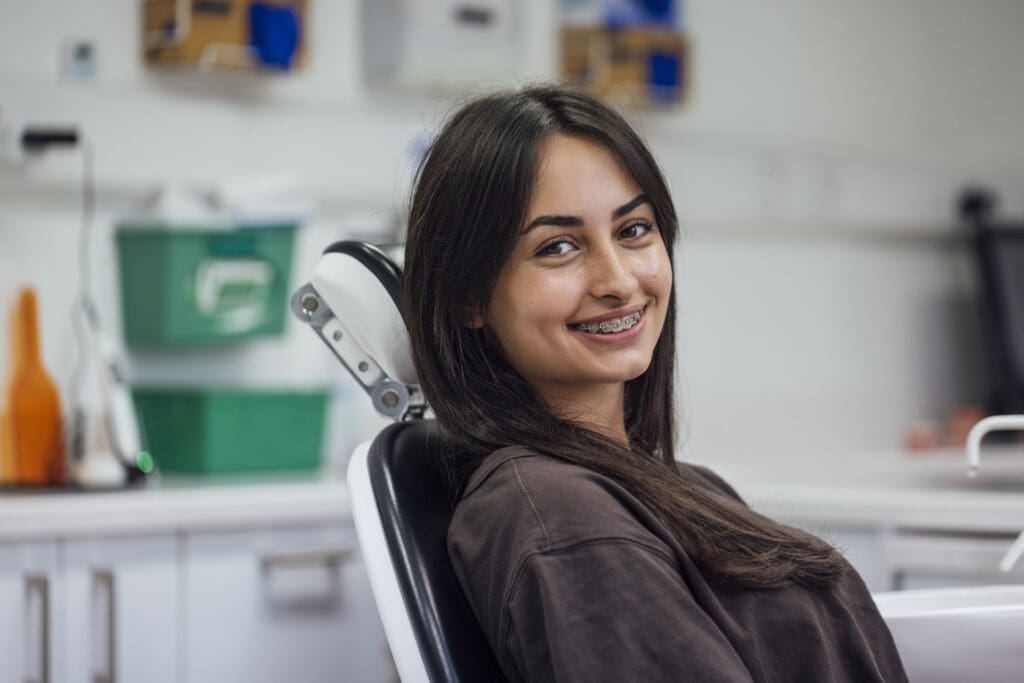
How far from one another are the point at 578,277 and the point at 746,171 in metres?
2.64

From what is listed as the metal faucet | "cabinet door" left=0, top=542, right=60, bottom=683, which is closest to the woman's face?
Answer: the metal faucet

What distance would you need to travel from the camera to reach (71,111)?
2707 mm

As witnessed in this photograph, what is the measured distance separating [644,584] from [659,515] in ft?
0.50

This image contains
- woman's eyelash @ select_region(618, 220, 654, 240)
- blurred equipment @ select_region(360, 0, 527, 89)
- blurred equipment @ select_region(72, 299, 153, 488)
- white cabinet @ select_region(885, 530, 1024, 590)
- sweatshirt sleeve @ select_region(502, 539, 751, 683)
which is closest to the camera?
sweatshirt sleeve @ select_region(502, 539, 751, 683)

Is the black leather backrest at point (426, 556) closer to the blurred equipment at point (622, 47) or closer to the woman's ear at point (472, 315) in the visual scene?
the woman's ear at point (472, 315)

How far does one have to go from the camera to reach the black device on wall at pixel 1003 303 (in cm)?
376

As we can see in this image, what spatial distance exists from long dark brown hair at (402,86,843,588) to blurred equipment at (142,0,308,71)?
1.57 metres

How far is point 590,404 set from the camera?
53.6 inches

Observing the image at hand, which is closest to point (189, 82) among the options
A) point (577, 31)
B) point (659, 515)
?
point (577, 31)

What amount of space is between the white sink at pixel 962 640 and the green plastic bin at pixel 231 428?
1.55 m

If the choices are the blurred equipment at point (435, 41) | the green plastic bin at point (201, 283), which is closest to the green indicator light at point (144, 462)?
the green plastic bin at point (201, 283)

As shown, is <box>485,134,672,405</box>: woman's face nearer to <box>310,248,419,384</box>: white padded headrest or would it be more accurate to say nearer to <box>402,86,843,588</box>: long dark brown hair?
<box>402,86,843,588</box>: long dark brown hair

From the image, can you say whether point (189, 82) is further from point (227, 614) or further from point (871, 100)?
point (871, 100)

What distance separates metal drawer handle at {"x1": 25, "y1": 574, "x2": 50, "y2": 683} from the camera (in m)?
2.05
